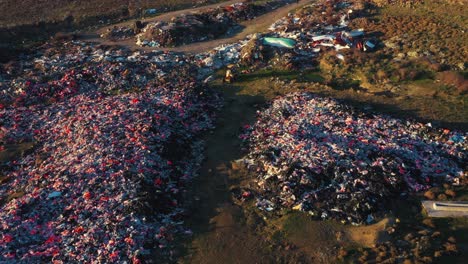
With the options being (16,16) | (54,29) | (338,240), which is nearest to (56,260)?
(338,240)

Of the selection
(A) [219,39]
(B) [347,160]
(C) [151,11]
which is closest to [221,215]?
(B) [347,160]

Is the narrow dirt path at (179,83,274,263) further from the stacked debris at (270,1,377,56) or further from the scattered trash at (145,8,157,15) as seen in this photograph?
the scattered trash at (145,8,157,15)

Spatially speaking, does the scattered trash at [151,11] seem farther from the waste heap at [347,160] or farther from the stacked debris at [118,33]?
the waste heap at [347,160]

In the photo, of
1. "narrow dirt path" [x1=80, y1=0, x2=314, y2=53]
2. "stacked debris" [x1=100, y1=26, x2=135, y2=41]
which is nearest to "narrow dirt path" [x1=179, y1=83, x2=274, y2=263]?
"narrow dirt path" [x1=80, y1=0, x2=314, y2=53]

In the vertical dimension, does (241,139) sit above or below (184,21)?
below

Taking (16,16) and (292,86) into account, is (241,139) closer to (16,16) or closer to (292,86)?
(292,86)
